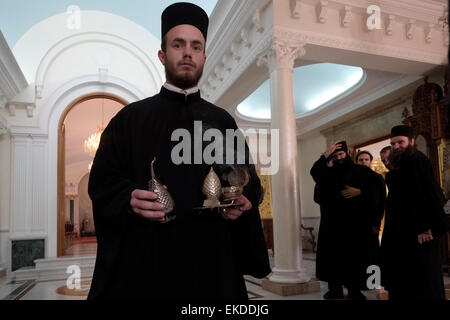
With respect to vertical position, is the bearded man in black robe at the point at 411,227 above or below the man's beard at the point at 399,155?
below

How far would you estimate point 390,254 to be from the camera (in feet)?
12.9

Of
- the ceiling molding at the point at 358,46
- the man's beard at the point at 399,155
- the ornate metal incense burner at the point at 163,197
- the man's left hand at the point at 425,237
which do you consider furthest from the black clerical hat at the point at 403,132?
the ornate metal incense burner at the point at 163,197

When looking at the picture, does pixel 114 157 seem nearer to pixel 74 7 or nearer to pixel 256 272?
pixel 256 272

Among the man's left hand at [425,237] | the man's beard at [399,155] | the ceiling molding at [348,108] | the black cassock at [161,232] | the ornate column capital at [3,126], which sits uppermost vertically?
the ceiling molding at [348,108]

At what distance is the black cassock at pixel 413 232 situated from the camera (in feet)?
11.9

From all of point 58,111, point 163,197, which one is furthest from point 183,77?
point 58,111

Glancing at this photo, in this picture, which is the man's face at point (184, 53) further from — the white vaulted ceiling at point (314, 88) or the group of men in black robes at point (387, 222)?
the white vaulted ceiling at point (314, 88)

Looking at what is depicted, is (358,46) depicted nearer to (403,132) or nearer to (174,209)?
(403,132)

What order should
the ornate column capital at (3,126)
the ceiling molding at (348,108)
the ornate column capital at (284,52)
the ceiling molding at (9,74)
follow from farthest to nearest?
the ornate column capital at (3,126)
the ceiling molding at (348,108)
the ceiling molding at (9,74)
the ornate column capital at (284,52)

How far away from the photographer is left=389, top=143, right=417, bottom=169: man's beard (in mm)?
3986

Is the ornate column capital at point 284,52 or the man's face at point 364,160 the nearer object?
the man's face at point 364,160

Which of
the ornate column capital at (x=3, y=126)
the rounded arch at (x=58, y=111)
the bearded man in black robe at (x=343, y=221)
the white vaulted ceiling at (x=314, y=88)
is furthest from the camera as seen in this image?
the rounded arch at (x=58, y=111)

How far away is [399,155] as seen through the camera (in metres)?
4.02
